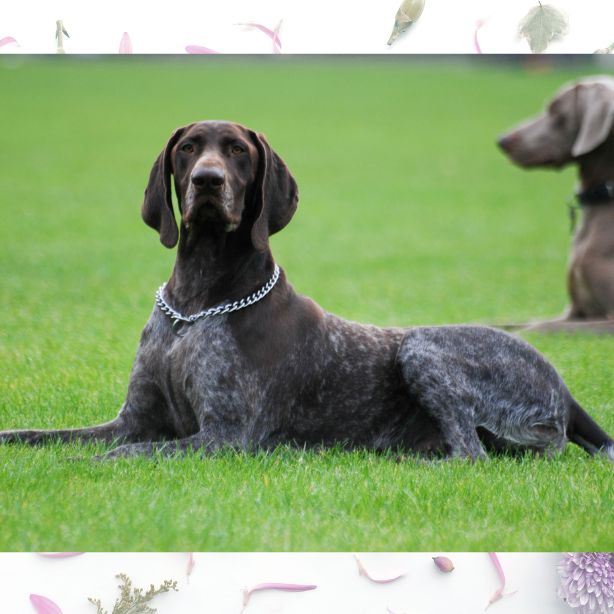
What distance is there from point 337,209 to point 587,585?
462 inches

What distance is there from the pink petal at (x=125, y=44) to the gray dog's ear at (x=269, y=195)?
61cm

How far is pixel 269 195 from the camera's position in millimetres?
5059

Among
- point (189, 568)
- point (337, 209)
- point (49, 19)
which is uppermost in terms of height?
point (49, 19)

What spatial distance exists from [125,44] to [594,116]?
15.0ft

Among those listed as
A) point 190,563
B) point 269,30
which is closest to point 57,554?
point 190,563

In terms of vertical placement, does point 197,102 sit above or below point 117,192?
above

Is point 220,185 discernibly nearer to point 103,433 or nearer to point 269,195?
point 269,195

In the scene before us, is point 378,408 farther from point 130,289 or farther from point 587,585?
point 130,289

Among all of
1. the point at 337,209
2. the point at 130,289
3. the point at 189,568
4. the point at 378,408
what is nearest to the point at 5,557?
the point at 189,568

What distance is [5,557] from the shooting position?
13.0 feet

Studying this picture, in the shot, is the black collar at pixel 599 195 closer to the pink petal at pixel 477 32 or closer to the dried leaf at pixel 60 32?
the pink petal at pixel 477 32

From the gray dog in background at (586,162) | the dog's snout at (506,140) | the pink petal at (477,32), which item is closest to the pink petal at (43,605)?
the pink petal at (477,32)

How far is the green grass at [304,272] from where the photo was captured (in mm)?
4172

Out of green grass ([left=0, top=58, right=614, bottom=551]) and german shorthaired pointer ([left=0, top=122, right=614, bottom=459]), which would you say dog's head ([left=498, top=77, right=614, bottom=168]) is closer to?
green grass ([left=0, top=58, right=614, bottom=551])
